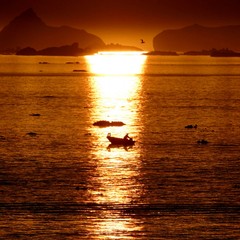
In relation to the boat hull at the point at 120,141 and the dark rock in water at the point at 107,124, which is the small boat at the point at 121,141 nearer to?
the boat hull at the point at 120,141

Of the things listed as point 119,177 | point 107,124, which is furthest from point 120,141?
point 107,124

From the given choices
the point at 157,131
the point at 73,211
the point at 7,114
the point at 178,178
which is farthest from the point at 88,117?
the point at 73,211

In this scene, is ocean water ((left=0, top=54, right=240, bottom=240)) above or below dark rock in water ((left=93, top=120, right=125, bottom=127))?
below

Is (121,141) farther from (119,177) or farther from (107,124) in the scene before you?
(107,124)

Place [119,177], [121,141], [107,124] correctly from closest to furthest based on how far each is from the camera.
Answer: [119,177] → [121,141] → [107,124]

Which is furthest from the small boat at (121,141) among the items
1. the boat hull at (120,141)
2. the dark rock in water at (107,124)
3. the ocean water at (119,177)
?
the dark rock in water at (107,124)

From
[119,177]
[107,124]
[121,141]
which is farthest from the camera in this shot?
[107,124]

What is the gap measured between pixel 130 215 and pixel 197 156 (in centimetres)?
2538

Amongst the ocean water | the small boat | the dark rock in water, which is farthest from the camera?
the dark rock in water

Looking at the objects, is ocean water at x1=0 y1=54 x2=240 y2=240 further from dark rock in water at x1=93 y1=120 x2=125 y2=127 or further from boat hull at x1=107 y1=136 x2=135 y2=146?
dark rock in water at x1=93 y1=120 x2=125 y2=127

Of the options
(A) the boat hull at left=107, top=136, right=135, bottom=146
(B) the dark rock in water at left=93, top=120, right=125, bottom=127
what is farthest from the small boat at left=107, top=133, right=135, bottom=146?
(B) the dark rock in water at left=93, top=120, right=125, bottom=127

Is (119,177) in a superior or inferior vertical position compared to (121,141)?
inferior

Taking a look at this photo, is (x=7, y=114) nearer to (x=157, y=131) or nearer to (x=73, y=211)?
(x=157, y=131)

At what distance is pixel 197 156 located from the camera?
78.4 m
